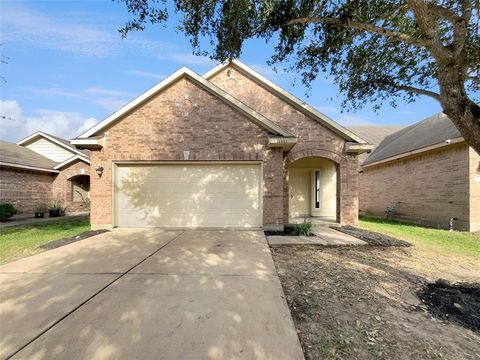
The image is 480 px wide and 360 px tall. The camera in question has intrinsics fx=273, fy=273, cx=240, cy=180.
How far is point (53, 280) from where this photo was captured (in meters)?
4.60

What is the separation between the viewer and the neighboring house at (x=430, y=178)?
10.5 m

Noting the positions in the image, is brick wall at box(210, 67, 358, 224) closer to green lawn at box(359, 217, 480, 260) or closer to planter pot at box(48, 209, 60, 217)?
green lawn at box(359, 217, 480, 260)

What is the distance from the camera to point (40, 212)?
15.5 metres

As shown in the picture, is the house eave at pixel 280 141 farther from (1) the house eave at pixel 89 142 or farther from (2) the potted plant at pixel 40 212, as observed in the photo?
(2) the potted plant at pixel 40 212

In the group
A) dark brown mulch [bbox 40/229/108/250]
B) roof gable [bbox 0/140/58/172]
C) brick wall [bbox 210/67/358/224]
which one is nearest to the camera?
dark brown mulch [bbox 40/229/108/250]

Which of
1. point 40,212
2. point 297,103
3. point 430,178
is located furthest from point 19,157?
point 430,178

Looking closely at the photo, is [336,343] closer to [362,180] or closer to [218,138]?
[218,138]

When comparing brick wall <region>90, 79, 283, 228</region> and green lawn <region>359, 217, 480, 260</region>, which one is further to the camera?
brick wall <region>90, 79, 283, 228</region>

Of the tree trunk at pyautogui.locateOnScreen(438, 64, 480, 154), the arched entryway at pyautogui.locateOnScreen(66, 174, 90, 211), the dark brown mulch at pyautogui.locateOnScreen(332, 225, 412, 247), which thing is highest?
the tree trunk at pyautogui.locateOnScreen(438, 64, 480, 154)

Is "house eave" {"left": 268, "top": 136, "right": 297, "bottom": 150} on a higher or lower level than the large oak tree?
lower

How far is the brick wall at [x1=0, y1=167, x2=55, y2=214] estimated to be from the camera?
566 inches

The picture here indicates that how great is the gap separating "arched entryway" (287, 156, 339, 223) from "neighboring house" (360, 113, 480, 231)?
3.89 metres

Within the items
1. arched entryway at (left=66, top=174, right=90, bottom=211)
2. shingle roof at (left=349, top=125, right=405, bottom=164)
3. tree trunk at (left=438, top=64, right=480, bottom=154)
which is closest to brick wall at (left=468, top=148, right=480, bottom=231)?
tree trunk at (left=438, top=64, right=480, bottom=154)

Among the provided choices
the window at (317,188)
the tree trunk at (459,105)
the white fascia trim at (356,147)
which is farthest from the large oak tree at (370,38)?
the window at (317,188)
